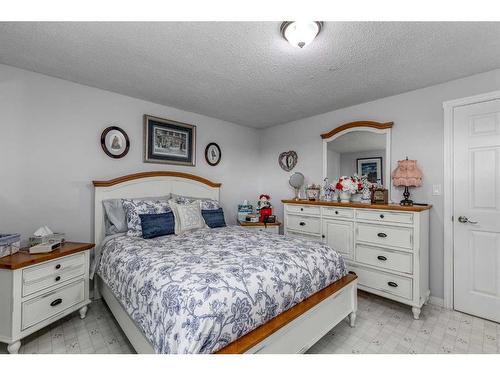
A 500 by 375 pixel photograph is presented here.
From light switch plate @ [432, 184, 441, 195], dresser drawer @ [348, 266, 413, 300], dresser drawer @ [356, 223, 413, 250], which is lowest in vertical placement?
dresser drawer @ [348, 266, 413, 300]

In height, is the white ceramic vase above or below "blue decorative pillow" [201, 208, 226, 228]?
above

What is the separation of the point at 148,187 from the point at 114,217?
580 millimetres

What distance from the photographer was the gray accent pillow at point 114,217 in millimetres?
2516

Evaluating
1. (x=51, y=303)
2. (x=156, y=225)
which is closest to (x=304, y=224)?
(x=156, y=225)

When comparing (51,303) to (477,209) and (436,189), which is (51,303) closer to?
(436,189)

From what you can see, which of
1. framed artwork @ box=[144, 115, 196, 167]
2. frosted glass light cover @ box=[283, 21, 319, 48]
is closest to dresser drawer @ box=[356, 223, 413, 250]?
frosted glass light cover @ box=[283, 21, 319, 48]

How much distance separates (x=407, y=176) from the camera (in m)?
2.54

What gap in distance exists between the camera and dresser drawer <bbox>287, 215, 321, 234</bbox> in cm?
308

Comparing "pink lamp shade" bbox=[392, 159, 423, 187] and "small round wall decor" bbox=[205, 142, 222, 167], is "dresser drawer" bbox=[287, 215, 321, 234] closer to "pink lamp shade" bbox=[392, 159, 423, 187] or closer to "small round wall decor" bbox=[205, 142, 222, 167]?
"pink lamp shade" bbox=[392, 159, 423, 187]

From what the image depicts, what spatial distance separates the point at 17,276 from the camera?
166 centimetres

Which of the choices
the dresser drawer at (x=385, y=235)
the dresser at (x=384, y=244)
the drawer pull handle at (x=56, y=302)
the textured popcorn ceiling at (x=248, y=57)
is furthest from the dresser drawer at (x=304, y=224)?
the drawer pull handle at (x=56, y=302)

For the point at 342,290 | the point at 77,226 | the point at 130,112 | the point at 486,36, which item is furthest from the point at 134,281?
the point at 486,36

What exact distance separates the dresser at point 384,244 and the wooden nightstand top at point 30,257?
2666 mm

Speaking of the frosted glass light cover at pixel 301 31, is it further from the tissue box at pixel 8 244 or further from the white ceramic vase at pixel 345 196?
the tissue box at pixel 8 244
